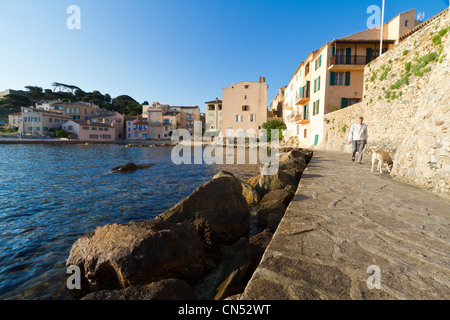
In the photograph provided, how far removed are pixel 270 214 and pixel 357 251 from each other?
142 inches

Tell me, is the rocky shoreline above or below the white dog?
below

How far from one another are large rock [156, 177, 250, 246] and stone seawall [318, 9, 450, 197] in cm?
461

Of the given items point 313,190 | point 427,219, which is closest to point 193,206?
point 313,190

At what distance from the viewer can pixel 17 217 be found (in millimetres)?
7418

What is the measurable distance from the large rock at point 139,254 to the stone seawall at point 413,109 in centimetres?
568

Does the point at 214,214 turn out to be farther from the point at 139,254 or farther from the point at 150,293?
the point at 150,293

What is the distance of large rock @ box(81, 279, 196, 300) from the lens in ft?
8.56

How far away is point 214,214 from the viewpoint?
486cm

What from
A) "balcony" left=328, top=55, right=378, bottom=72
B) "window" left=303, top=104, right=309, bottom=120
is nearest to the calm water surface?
"balcony" left=328, top=55, right=378, bottom=72

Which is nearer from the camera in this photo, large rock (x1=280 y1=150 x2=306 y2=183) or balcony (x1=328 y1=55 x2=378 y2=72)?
large rock (x1=280 y1=150 x2=306 y2=183)

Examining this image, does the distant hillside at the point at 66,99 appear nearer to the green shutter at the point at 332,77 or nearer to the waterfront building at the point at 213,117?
the waterfront building at the point at 213,117

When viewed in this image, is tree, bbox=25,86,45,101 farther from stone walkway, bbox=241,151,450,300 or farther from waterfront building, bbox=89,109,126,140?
stone walkway, bbox=241,151,450,300

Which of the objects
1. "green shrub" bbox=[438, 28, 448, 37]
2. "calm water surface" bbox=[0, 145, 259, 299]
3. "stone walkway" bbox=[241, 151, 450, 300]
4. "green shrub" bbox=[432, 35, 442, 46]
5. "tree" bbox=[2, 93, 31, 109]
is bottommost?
"calm water surface" bbox=[0, 145, 259, 299]

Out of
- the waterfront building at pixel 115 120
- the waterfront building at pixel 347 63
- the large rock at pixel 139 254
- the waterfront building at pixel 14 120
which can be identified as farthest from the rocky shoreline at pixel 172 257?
the waterfront building at pixel 14 120
